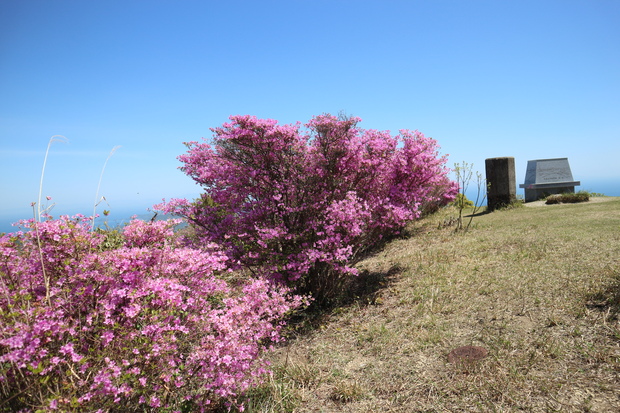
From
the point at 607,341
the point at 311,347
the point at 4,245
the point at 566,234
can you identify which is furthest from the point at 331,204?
the point at 566,234

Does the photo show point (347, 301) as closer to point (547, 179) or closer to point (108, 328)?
point (108, 328)

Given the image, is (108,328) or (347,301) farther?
(347,301)

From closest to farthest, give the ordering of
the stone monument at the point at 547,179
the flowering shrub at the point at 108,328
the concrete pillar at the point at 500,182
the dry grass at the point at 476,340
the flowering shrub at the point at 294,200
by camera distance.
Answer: the flowering shrub at the point at 108,328 → the dry grass at the point at 476,340 → the flowering shrub at the point at 294,200 → the concrete pillar at the point at 500,182 → the stone monument at the point at 547,179

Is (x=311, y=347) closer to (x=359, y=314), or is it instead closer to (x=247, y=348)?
(x=359, y=314)

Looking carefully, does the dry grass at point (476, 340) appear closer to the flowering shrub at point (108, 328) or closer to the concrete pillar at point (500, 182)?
the flowering shrub at point (108, 328)

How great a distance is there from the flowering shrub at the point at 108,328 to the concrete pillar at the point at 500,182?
13.6m

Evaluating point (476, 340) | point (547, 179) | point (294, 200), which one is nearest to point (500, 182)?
point (547, 179)

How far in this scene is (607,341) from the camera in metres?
3.80

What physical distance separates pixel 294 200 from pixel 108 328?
3.70 m

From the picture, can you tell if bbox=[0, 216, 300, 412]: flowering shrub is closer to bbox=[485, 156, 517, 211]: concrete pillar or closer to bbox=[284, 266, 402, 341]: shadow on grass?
bbox=[284, 266, 402, 341]: shadow on grass

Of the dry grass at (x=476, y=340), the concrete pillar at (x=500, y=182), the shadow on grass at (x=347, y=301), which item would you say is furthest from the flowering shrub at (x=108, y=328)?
the concrete pillar at (x=500, y=182)

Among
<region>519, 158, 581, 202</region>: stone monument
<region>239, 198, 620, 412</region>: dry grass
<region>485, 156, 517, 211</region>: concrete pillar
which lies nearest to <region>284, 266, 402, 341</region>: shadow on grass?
<region>239, 198, 620, 412</region>: dry grass

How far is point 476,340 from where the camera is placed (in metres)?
4.24

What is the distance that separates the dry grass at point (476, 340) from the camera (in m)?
3.34
